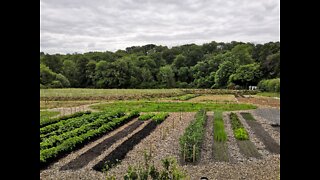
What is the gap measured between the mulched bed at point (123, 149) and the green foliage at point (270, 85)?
3098cm

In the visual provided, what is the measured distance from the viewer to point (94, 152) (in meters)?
11.5

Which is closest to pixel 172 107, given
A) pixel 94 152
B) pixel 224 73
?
pixel 94 152

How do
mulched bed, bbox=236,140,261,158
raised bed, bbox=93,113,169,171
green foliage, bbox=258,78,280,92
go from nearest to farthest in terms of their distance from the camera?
raised bed, bbox=93,113,169,171
mulched bed, bbox=236,140,261,158
green foliage, bbox=258,78,280,92

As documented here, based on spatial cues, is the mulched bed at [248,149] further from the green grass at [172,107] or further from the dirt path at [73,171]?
the green grass at [172,107]

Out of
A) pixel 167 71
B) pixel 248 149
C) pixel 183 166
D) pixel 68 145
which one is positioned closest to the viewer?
pixel 183 166

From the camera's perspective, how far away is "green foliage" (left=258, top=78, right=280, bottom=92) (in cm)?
4303

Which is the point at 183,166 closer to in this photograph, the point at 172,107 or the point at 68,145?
the point at 68,145

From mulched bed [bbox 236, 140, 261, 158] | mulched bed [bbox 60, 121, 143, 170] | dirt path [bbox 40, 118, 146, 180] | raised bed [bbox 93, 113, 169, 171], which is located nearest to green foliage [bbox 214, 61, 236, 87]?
raised bed [bbox 93, 113, 169, 171]

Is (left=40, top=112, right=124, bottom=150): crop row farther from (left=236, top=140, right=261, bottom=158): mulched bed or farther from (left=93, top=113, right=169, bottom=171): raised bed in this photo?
(left=236, top=140, right=261, bottom=158): mulched bed

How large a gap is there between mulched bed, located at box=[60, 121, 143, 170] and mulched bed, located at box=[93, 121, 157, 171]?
21.0 inches

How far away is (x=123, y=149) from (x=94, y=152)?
1.09m
